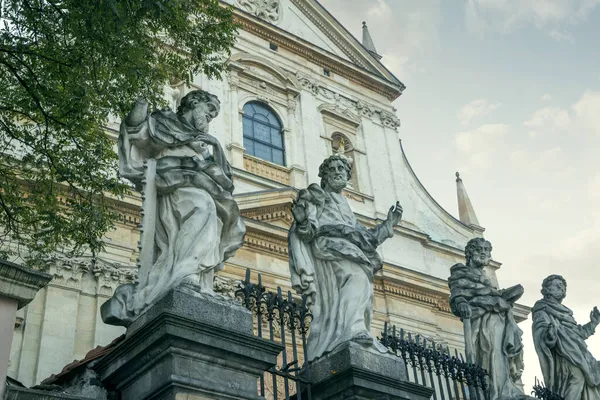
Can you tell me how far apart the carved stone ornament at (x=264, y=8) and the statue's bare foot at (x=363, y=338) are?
54.8 feet

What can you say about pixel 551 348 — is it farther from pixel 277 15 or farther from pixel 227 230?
pixel 277 15

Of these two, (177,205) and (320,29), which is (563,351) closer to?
(177,205)

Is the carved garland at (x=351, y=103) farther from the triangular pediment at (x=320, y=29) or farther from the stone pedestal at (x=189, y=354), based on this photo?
the stone pedestal at (x=189, y=354)

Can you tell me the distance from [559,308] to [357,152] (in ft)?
40.0

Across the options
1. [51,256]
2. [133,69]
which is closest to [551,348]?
[133,69]

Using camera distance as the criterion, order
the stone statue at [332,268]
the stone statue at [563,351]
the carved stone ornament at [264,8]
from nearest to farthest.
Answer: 1. the stone statue at [332,268]
2. the stone statue at [563,351]
3. the carved stone ornament at [264,8]

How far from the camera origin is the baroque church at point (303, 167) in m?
15.2

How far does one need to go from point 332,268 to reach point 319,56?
52.6 ft

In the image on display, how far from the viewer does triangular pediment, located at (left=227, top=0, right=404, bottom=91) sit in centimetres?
2258

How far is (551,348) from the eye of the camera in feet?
31.6

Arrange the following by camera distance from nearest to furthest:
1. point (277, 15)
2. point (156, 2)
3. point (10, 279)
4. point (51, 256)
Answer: point (10, 279)
point (156, 2)
point (51, 256)
point (277, 15)

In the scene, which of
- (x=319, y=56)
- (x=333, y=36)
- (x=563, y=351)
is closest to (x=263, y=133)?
(x=319, y=56)

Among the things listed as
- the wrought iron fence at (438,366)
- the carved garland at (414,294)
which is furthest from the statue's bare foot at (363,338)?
the carved garland at (414,294)

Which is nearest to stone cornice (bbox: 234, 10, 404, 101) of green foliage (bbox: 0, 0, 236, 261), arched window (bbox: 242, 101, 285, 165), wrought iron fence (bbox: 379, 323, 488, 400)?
arched window (bbox: 242, 101, 285, 165)
